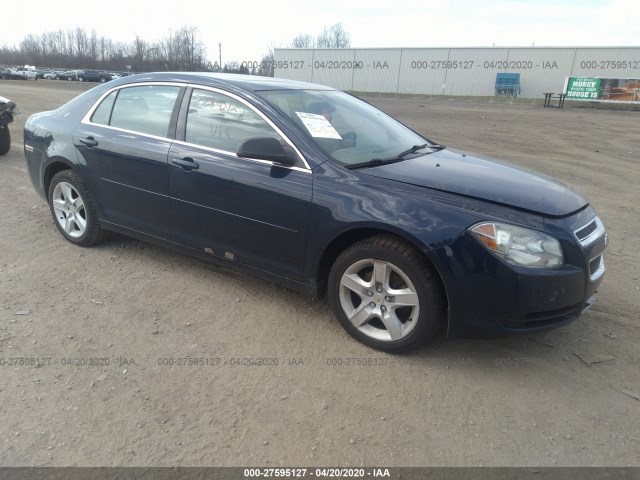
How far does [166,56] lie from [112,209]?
78.6 meters

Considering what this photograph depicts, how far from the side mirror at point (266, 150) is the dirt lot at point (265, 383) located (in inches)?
45.5

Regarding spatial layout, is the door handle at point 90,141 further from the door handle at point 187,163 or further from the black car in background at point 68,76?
the black car in background at point 68,76

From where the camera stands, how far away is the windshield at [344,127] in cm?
354

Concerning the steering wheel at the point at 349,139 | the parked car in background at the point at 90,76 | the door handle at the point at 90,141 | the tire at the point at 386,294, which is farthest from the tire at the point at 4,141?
the parked car in background at the point at 90,76

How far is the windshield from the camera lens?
3536mm

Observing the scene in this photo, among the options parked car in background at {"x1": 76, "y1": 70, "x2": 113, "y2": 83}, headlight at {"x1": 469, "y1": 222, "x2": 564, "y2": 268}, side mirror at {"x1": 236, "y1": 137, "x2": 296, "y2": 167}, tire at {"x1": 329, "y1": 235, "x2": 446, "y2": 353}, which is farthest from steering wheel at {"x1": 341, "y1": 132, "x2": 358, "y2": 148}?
parked car in background at {"x1": 76, "y1": 70, "x2": 113, "y2": 83}

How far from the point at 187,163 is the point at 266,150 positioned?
79 cm

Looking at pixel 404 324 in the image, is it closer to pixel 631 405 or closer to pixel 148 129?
pixel 631 405

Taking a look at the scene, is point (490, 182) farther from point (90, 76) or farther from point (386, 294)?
point (90, 76)

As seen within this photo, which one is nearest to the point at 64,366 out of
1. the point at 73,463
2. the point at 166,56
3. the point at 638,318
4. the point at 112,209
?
the point at 73,463

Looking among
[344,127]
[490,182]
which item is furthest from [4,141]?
[490,182]

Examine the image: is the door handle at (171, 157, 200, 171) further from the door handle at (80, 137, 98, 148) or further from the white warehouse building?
the white warehouse building

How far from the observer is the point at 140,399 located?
9.09 feet

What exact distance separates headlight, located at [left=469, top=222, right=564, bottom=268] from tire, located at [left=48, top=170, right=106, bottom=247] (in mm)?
3470
